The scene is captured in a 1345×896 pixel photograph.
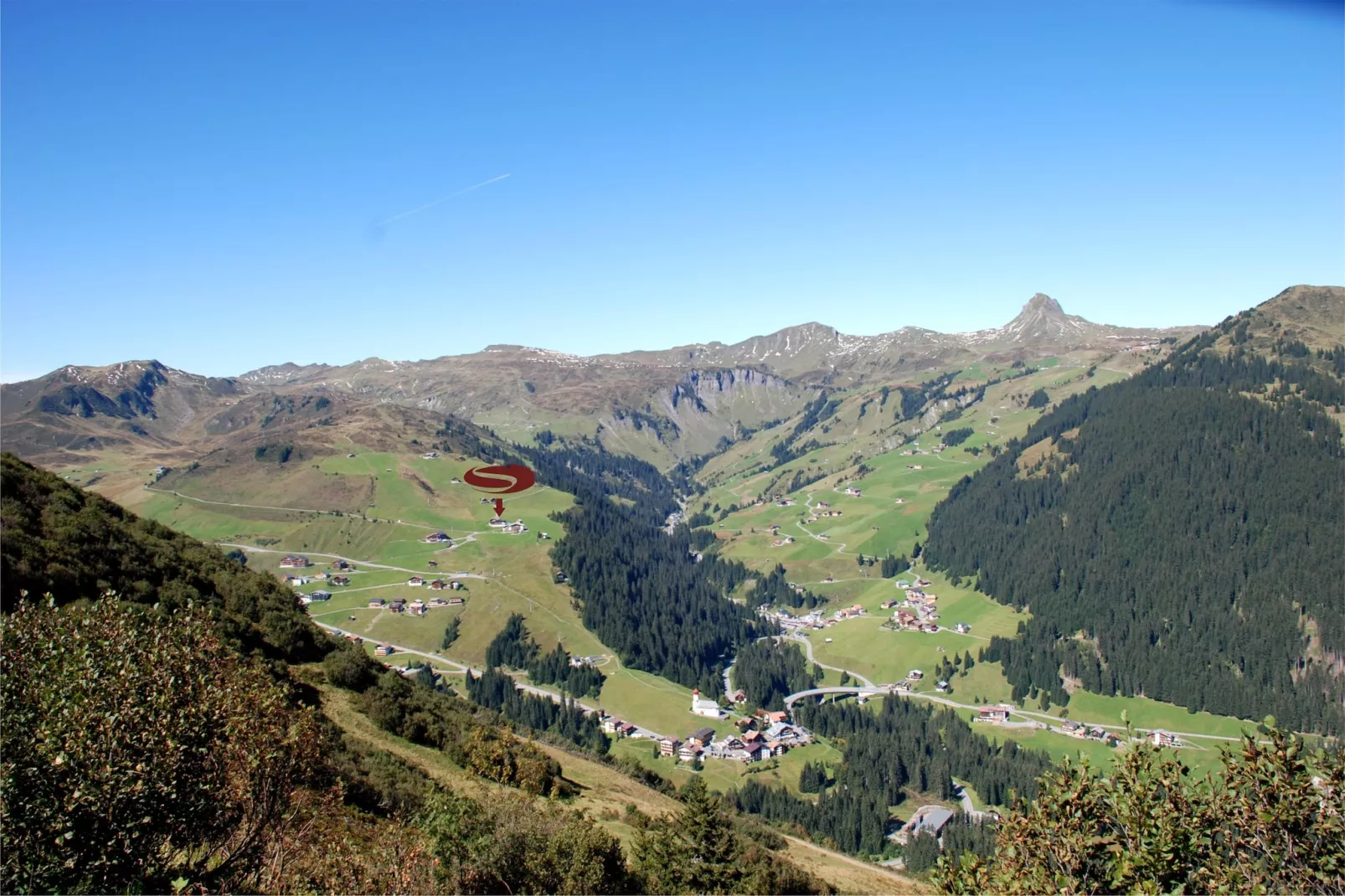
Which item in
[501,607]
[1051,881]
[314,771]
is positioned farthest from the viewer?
[501,607]

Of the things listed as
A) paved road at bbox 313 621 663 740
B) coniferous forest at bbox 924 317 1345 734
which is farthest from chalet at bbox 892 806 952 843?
coniferous forest at bbox 924 317 1345 734

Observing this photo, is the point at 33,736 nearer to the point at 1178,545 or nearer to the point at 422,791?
the point at 422,791

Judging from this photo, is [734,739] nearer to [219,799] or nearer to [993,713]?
[993,713]

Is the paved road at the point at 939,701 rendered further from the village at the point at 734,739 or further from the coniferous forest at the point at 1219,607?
the village at the point at 734,739

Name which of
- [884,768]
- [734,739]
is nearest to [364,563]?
[734,739]

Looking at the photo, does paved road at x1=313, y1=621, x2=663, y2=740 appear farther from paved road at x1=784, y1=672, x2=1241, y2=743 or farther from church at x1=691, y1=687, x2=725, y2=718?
paved road at x1=784, y1=672, x2=1241, y2=743

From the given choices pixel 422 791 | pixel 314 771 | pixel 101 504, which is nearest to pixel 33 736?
pixel 314 771
